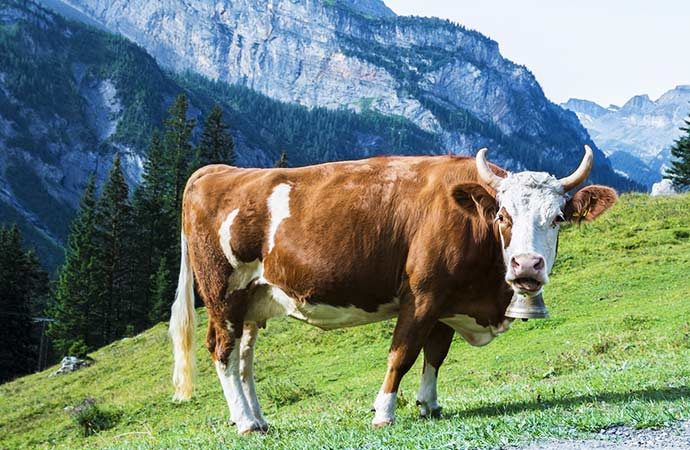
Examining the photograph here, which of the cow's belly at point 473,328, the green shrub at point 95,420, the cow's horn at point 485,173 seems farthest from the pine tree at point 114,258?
the cow's horn at point 485,173

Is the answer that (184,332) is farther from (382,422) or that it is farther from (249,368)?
(382,422)

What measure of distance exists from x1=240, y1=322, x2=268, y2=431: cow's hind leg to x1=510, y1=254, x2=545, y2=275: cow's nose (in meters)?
3.87

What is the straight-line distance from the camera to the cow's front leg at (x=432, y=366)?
8883mm

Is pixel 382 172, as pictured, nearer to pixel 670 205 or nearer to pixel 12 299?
pixel 670 205

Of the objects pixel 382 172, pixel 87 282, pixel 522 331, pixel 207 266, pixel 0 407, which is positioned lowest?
pixel 87 282

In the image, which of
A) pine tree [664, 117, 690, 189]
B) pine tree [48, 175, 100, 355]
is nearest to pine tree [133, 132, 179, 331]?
pine tree [48, 175, 100, 355]

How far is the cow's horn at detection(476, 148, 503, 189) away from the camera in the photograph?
8109 mm

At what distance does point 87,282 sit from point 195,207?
195 ft

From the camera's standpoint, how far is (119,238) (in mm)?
67062

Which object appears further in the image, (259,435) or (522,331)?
(522,331)

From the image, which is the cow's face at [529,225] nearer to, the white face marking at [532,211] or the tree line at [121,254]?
the white face marking at [532,211]

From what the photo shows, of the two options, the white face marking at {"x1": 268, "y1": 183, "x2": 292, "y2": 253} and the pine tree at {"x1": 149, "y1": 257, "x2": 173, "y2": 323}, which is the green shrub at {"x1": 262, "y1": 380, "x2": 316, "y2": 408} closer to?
the white face marking at {"x1": 268, "y1": 183, "x2": 292, "y2": 253}

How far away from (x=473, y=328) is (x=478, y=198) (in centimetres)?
163

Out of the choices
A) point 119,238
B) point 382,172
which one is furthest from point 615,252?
point 119,238
